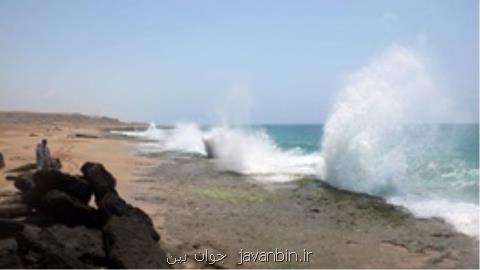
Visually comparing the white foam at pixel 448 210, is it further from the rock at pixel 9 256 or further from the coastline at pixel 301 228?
the rock at pixel 9 256

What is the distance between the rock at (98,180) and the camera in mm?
9383

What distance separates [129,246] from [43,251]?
3.99 feet

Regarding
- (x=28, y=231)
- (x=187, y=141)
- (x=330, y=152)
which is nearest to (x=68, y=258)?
(x=28, y=231)

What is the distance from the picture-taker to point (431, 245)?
9.32m

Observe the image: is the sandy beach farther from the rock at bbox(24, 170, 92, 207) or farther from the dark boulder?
the dark boulder

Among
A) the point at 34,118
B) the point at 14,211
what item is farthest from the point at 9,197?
the point at 34,118

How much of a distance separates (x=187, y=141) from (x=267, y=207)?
37.4 meters

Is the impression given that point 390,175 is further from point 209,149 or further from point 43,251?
point 209,149

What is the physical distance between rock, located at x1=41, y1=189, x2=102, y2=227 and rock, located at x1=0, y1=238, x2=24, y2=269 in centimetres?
171

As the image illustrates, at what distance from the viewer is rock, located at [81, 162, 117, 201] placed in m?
9.38

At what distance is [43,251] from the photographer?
660 cm

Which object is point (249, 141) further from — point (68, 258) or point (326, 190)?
point (68, 258)

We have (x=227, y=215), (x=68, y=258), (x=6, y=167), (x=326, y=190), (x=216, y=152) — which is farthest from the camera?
(x=216, y=152)

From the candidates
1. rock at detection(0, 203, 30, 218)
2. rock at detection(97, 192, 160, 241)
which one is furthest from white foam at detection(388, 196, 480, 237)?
rock at detection(0, 203, 30, 218)
